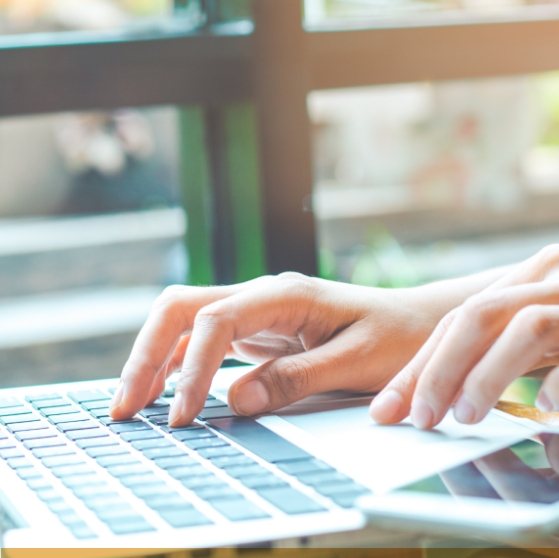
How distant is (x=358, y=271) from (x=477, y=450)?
1095 millimetres

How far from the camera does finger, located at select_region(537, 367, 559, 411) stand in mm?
671

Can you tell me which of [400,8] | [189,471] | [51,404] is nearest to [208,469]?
[189,471]

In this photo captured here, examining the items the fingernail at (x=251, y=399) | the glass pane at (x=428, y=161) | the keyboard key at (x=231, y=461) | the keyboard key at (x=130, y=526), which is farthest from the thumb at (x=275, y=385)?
the glass pane at (x=428, y=161)

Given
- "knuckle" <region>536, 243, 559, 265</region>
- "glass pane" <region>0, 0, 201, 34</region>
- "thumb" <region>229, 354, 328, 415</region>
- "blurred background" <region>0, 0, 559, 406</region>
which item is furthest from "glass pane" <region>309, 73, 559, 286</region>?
"thumb" <region>229, 354, 328, 415</region>

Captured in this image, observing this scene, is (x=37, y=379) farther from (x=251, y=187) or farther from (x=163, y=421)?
(x=163, y=421)

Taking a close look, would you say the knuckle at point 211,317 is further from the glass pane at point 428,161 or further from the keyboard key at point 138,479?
the glass pane at point 428,161

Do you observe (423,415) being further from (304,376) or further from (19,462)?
Result: (19,462)

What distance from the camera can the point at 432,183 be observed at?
187cm

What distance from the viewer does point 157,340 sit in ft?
2.46

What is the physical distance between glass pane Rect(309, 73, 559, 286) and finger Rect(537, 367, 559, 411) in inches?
40.8

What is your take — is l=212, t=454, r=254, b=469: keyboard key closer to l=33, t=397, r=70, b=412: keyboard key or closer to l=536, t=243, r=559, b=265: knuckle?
l=33, t=397, r=70, b=412: keyboard key

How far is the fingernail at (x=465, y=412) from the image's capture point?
62 cm

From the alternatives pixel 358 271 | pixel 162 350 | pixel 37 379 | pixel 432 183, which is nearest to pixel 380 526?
pixel 162 350

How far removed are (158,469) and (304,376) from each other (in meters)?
0.18
